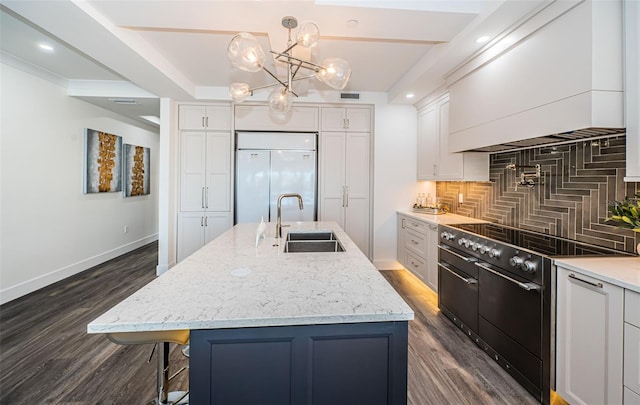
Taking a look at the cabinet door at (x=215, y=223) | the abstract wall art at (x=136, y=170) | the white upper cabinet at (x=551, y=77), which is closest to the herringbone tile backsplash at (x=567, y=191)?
the white upper cabinet at (x=551, y=77)

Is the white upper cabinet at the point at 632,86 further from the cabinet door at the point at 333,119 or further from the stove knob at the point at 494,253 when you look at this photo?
the cabinet door at the point at 333,119

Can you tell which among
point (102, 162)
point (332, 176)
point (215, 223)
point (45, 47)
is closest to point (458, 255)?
point (332, 176)

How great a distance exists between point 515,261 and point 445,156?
1.89 metres

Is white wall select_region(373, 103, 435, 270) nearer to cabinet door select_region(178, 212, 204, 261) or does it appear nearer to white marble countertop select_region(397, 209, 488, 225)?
white marble countertop select_region(397, 209, 488, 225)

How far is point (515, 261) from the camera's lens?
1.79m

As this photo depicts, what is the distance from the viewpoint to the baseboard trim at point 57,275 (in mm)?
3049

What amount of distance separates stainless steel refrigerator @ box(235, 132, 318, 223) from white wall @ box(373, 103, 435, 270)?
1129mm

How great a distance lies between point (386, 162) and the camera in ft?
13.7

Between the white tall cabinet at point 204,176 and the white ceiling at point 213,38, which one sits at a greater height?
the white ceiling at point 213,38

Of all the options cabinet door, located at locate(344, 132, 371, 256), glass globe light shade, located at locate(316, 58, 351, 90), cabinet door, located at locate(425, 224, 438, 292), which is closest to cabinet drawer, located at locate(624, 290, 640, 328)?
cabinet door, located at locate(425, 224, 438, 292)

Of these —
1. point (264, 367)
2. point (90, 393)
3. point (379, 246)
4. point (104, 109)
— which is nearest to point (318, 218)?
point (379, 246)

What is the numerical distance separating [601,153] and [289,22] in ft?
7.72

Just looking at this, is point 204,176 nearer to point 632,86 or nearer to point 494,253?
point 494,253

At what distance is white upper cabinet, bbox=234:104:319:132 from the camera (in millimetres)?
4113
